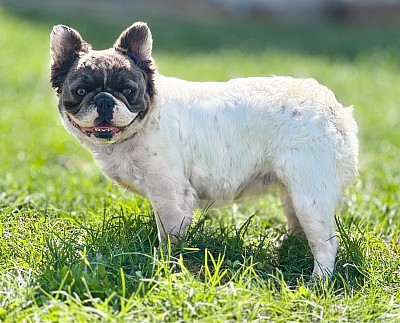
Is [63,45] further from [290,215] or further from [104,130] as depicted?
[290,215]

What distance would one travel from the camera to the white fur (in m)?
4.16

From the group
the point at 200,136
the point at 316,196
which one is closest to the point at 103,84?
the point at 200,136

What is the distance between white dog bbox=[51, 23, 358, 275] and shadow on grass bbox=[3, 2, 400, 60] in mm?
7910

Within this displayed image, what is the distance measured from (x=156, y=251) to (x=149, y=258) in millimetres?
84

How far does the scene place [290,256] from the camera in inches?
173

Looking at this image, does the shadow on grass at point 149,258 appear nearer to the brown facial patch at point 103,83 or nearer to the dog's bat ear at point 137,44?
the brown facial patch at point 103,83

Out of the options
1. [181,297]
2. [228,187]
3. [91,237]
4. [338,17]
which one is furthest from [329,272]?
[338,17]

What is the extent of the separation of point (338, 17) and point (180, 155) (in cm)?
1180

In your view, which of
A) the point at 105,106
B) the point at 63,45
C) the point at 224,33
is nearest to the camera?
the point at 105,106

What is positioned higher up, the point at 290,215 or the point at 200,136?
the point at 200,136

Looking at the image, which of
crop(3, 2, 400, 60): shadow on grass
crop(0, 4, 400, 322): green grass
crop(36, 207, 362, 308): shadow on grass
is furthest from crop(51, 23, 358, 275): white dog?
crop(3, 2, 400, 60): shadow on grass

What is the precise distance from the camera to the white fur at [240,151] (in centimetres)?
416

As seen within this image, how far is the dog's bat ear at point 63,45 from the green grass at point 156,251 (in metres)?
0.96

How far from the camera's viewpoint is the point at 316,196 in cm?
416
